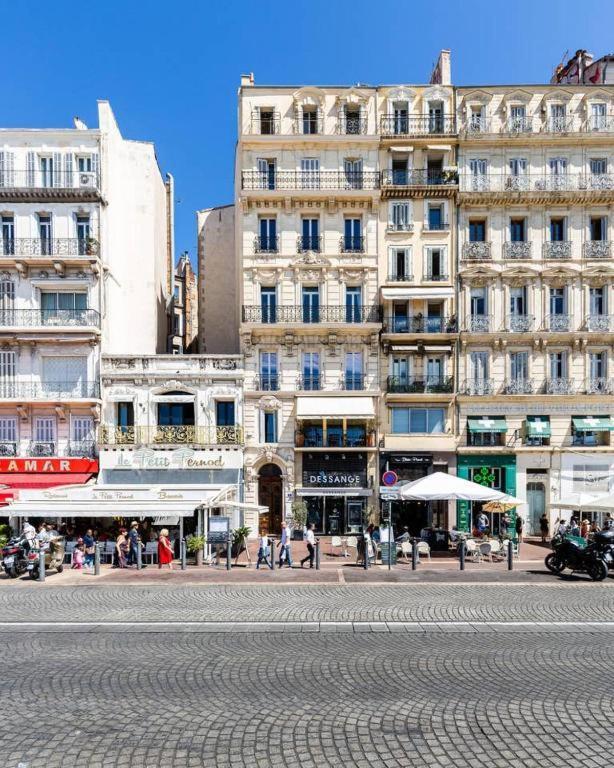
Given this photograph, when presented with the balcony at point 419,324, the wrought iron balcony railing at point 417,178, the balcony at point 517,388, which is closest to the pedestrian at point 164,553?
the balcony at point 419,324

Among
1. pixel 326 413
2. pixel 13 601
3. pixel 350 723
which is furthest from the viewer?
pixel 326 413

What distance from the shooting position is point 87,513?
16.8 meters

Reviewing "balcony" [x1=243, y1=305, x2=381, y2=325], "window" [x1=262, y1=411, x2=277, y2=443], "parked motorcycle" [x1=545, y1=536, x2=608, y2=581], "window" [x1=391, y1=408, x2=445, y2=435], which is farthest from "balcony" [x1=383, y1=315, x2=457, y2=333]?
"parked motorcycle" [x1=545, y1=536, x2=608, y2=581]

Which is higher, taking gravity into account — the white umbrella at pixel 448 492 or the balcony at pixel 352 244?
the balcony at pixel 352 244

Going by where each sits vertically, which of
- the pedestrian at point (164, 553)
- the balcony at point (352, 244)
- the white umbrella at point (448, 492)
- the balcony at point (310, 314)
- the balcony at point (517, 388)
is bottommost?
the pedestrian at point (164, 553)

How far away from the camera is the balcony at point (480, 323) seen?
24984 millimetres

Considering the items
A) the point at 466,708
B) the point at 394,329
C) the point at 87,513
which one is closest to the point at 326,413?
the point at 394,329

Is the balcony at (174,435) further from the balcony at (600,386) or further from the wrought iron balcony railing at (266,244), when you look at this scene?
the balcony at (600,386)

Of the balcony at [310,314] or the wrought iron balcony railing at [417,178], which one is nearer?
Result: the balcony at [310,314]

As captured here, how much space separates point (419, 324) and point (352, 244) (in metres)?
5.11

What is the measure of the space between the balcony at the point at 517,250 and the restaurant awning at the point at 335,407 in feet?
31.9

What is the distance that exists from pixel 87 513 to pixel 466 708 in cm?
1350

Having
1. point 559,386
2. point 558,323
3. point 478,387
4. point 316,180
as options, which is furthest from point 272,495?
point 558,323

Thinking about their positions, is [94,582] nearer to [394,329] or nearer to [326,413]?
[326,413]
